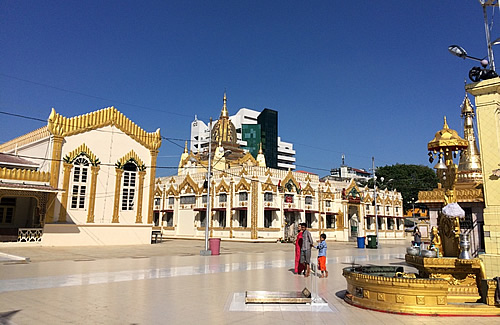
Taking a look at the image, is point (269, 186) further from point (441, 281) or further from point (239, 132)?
point (239, 132)

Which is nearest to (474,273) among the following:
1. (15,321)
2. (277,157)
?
(15,321)

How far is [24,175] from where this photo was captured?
2461 centimetres

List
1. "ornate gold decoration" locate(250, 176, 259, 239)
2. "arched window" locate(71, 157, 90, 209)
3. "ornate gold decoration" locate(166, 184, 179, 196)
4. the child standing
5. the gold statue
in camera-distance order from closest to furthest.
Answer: the gold statue, the child standing, "arched window" locate(71, 157, 90, 209), "ornate gold decoration" locate(250, 176, 259, 239), "ornate gold decoration" locate(166, 184, 179, 196)

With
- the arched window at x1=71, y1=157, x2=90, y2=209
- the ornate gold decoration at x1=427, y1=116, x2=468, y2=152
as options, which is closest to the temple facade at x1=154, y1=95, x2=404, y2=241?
the arched window at x1=71, y1=157, x2=90, y2=209

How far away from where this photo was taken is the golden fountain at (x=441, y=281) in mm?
6828

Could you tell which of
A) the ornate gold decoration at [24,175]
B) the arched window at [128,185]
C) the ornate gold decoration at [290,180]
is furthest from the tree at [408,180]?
the ornate gold decoration at [24,175]

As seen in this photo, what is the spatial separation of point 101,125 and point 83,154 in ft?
9.34

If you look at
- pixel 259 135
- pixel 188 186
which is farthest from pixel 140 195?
pixel 259 135

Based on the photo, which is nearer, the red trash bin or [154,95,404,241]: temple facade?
the red trash bin

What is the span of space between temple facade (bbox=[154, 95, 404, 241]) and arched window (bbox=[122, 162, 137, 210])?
6916 millimetres

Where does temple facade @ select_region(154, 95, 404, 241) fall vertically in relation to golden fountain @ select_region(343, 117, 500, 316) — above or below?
above

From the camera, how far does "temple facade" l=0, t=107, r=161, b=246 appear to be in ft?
84.1

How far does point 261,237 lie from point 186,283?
26.1 meters

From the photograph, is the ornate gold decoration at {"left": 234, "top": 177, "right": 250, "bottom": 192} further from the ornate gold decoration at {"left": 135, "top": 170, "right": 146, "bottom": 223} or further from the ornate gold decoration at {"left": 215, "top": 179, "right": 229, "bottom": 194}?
the ornate gold decoration at {"left": 135, "top": 170, "right": 146, "bottom": 223}
